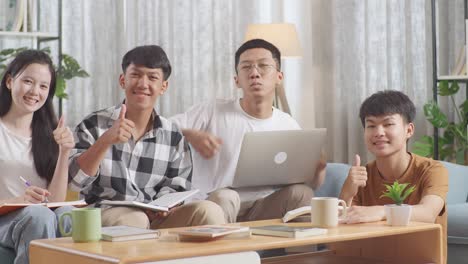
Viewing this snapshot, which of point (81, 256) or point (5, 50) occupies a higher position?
point (5, 50)

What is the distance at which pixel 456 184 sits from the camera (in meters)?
3.75

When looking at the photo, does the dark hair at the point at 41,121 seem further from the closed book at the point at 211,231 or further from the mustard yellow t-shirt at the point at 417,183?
the mustard yellow t-shirt at the point at 417,183

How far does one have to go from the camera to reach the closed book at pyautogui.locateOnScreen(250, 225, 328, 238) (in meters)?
2.20

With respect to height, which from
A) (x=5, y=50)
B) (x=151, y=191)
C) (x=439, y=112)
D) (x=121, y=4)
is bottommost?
(x=151, y=191)

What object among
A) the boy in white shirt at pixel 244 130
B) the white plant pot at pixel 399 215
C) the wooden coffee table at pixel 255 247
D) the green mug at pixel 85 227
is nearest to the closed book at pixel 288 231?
the wooden coffee table at pixel 255 247

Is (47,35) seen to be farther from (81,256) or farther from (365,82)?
(81,256)

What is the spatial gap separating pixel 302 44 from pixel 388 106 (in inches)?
94.6

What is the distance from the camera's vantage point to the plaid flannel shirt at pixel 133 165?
117 inches

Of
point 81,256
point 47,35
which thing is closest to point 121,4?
point 47,35

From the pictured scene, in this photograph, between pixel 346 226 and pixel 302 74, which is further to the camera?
pixel 302 74

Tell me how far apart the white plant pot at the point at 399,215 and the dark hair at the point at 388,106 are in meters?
0.57

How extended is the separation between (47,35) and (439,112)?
2.16 meters

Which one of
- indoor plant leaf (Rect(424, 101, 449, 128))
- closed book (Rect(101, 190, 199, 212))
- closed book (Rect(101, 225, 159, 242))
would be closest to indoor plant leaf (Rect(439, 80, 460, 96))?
indoor plant leaf (Rect(424, 101, 449, 128))

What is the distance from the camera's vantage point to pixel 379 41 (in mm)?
4758
